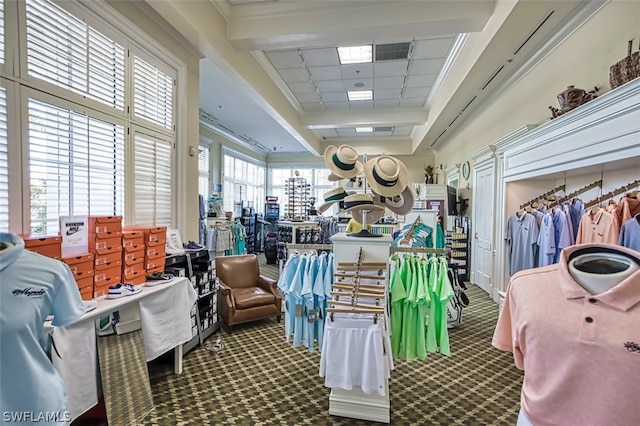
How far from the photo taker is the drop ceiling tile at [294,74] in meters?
5.45

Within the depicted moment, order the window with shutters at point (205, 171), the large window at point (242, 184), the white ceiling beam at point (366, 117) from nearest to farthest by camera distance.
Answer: the white ceiling beam at point (366, 117)
the window with shutters at point (205, 171)
the large window at point (242, 184)

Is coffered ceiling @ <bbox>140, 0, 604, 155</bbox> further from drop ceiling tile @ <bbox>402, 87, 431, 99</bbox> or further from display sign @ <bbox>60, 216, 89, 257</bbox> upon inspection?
display sign @ <bbox>60, 216, 89, 257</bbox>

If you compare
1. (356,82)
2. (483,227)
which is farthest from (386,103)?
(483,227)

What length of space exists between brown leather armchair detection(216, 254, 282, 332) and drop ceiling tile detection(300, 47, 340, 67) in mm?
3362

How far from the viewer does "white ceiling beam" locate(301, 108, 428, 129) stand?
739 cm

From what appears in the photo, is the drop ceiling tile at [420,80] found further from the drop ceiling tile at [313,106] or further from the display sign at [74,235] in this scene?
the display sign at [74,235]

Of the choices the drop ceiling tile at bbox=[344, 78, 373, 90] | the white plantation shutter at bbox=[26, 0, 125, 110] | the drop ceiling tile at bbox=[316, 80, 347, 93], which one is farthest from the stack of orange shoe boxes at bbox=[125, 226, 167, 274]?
the drop ceiling tile at bbox=[344, 78, 373, 90]

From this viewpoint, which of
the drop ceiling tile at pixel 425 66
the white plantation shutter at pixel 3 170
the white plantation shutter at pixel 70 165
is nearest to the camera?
the white plantation shutter at pixel 3 170

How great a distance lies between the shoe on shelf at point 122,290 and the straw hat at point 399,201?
81.1 inches

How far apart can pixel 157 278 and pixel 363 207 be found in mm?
1928

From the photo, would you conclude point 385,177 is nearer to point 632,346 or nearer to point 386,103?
point 632,346

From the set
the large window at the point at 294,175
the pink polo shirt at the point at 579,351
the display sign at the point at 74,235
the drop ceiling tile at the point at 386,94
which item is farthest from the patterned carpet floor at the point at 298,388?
the large window at the point at 294,175

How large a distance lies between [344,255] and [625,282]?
1607 millimetres

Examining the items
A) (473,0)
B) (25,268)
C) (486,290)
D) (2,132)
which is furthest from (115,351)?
(486,290)
